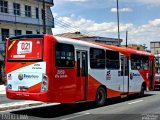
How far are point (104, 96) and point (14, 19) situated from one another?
31.1 m

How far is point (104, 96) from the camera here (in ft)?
61.7

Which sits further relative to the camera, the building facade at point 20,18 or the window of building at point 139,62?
the building facade at point 20,18

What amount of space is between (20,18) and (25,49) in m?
34.3

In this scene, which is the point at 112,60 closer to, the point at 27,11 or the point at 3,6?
the point at 3,6

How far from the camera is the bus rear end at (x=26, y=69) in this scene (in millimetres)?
14656

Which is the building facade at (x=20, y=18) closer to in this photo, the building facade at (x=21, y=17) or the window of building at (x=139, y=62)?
the building facade at (x=21, y=17)

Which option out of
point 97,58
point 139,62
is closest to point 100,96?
point 97,58

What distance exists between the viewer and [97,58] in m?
18.2

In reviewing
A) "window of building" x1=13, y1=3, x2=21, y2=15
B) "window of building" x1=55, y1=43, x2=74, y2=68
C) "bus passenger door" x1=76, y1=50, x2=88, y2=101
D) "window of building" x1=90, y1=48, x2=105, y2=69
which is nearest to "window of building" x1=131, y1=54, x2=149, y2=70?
"window of building" x1=90, y1=48, x2=105, y2=69

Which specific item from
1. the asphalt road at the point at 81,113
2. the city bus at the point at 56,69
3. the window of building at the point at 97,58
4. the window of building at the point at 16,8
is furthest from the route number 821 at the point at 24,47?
the window of building at the point at 16,8

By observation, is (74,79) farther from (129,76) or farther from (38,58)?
(129,76)

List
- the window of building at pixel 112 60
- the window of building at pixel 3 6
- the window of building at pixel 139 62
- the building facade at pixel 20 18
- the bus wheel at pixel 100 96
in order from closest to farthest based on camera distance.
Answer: the bus wheel at pixel 100 96
the window of building at pixel 112 60
the window of building at pixel 139 62
the window of building at pixel 3 6
the building facade at pixel 20 18

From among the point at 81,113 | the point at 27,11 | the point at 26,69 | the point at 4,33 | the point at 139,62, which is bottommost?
the point at 81,113

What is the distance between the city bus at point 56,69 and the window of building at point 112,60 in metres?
0.12
